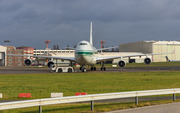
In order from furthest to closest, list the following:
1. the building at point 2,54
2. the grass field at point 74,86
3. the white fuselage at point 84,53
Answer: the building at point 2,54 → the white fuselage at point 84,53 → the grass field at point 74,86

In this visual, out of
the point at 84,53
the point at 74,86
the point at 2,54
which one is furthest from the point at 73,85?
the point at 2,54

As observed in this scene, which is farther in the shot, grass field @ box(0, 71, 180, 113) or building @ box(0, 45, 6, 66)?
building @ box(0, 45, 6, 66)

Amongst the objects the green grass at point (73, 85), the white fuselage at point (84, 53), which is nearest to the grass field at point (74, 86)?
the green grass at point (73, 85)

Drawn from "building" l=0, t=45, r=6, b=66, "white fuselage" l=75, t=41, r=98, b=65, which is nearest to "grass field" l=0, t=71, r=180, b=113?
"white fuselage" l=75, t=41, r=98, b=65

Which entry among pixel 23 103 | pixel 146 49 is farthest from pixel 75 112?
pixel 146 49

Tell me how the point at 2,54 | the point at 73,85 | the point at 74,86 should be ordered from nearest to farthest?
1. the point at 74,86
2. the point at 73,85
3. the point at 2,54

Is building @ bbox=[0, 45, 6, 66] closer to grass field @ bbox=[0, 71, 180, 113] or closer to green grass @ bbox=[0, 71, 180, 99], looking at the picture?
green grass @ bbox=[0, 71, 180, 99]

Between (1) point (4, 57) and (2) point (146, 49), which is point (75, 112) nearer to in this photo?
(1) point (4, 57)

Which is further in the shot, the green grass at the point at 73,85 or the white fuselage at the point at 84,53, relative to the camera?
the white fuselage at the point at 84,53

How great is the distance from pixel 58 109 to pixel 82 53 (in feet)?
111

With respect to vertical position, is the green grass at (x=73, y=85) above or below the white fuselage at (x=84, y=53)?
below

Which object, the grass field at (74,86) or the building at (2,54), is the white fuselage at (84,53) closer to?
the grass field at (74,86)

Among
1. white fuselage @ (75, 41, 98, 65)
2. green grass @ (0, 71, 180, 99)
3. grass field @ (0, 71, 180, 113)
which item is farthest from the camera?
white fuselage @ (75, 41, 98, 65)

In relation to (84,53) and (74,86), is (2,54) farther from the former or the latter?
(74,86)
